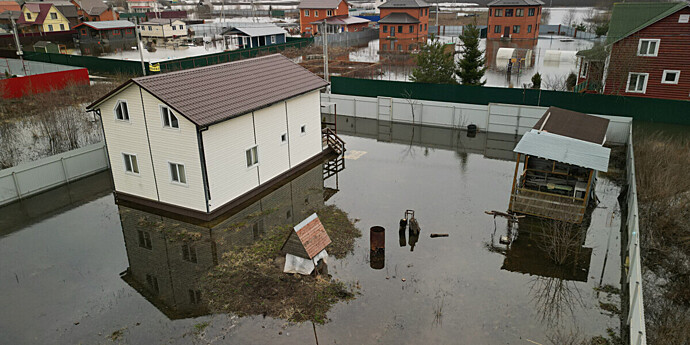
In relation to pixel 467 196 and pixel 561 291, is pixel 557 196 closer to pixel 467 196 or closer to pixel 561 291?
pixel 467 196

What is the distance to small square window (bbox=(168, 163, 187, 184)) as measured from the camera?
60.9 feet

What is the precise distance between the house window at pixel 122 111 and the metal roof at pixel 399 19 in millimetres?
64133

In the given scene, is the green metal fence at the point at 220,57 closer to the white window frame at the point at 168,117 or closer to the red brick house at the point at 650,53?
the white window frame at the point at 168,117

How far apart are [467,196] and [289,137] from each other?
964 centimetres

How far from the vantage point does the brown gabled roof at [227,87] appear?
1767 centimetres

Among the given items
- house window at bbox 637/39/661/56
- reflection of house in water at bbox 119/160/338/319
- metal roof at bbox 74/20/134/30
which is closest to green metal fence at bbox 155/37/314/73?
reflection of house in water at bbox 119/160/338/319

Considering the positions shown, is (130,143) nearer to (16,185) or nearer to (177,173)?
(177,173)

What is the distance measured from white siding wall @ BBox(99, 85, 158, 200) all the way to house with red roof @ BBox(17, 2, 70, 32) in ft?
294

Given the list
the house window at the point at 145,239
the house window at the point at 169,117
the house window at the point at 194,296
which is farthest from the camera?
the house window at the point at 169,117

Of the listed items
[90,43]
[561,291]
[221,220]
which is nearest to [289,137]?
[221,220]

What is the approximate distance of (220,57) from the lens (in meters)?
52.1

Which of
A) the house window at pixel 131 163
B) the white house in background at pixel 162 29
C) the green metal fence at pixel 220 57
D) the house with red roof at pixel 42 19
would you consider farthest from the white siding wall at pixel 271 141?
the house with red roof at pixel 42 19

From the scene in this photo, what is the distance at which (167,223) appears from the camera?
18.4 metres

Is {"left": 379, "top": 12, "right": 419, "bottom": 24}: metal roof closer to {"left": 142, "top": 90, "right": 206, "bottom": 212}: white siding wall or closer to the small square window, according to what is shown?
{"left": 142, "top": 90, "right": 206, "bottom": 212}: white siding wall
